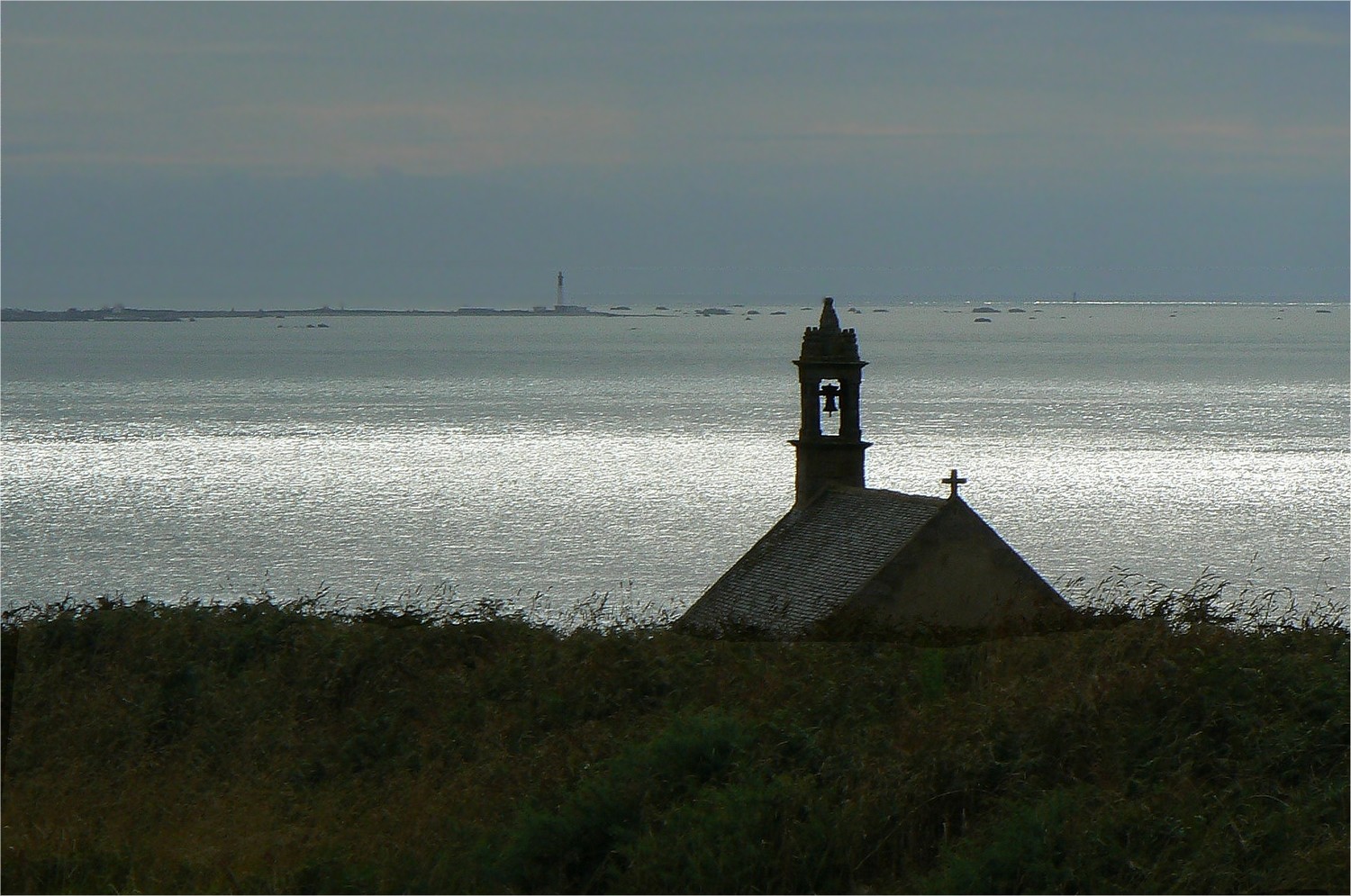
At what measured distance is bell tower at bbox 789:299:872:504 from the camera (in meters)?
27.9

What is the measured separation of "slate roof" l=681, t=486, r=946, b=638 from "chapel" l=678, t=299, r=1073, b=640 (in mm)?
23

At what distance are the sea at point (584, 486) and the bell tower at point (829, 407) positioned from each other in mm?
5775

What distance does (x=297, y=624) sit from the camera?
16.3 metres

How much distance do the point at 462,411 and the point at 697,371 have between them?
63.9 m

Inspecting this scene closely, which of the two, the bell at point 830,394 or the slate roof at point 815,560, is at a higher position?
the bell at point 830,394

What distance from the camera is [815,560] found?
77.7 ft

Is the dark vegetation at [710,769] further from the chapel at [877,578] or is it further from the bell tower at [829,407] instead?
the bell tower at [829,407]

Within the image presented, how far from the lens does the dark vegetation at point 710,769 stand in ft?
28.8

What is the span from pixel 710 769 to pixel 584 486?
2726 inches

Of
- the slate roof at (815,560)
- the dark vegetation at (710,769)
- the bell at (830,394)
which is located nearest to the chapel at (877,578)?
the slate roof at (815,560)

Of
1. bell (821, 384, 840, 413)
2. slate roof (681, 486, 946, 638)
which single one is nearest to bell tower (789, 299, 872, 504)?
bell (821, 384, 840, 413)

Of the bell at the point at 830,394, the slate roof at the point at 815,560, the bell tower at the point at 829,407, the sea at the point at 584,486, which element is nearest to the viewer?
the slate roof at the point at 815,560

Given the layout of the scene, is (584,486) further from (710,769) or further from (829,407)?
(710,769)

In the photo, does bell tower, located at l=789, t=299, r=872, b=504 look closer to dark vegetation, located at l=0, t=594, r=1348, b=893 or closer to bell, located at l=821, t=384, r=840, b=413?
bell, located at l=821, t=384, r=840, b=413
